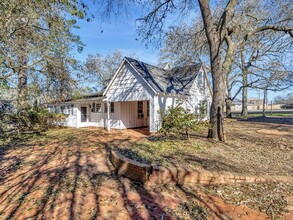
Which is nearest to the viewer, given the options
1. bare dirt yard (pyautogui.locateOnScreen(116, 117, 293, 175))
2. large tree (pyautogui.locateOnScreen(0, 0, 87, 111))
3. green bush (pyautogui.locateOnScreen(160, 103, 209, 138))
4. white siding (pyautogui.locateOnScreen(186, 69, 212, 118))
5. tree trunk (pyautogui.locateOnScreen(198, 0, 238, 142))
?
large tree (pyautogui.locateOnScreen(0, 0, 87, 111))

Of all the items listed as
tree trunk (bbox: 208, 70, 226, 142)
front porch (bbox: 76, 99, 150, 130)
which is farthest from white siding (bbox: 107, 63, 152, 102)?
tree trunk (bbox: 208, 70, 226, 142)

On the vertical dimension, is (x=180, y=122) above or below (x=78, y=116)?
above

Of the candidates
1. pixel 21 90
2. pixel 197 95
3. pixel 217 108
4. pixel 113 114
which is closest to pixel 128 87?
pixel 113 114

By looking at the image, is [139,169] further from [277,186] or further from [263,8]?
[263,8]

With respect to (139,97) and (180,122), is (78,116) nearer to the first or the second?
(139,97)

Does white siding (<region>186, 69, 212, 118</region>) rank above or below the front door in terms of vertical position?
above

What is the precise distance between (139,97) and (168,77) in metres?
4.07

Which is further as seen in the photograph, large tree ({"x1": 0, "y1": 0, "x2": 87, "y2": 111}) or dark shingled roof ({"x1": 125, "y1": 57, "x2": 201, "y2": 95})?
dark shingled roof ({"x1": 125, "y1": 57, "x2": 201, "y2": 95})

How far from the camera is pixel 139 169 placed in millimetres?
4387

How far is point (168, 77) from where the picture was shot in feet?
49.1

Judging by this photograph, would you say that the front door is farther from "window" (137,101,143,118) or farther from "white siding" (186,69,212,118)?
"white siding" (186,69,212,118)

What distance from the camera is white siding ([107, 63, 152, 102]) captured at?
39.5 ft

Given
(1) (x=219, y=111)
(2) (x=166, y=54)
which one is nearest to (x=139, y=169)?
(1) (x=219, y=111)

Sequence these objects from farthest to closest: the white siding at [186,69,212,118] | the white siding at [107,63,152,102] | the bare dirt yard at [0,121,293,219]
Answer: the white siding at [186,69,212,118]
the white siding at [107,63,152,102]
the bare dirt yard at [0,121,293,219]
